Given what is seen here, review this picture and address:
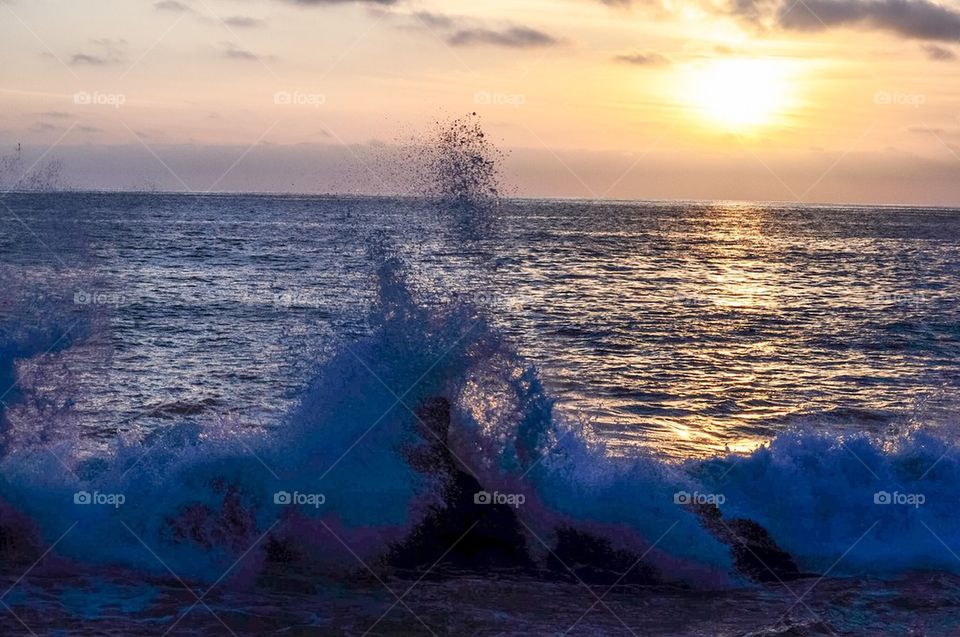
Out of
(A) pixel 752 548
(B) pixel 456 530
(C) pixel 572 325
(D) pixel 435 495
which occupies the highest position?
(C) pixel 572 325

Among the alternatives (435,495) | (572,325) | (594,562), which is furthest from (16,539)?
(572,325)

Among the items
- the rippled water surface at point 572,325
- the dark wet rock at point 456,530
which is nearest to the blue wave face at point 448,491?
the dark wet rock at point 456,530

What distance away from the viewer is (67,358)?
12.7 m

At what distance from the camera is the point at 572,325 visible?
79.7 ft

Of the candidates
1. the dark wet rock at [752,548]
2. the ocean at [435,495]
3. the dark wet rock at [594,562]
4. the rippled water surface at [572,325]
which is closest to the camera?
the ocean at [435,495]

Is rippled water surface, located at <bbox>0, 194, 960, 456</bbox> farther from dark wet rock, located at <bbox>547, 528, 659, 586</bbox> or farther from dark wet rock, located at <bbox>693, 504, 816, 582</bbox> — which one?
dark wet rock, located at <bbox>547, 528, 659, 586</bbox>

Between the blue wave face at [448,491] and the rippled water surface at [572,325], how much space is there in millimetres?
1418

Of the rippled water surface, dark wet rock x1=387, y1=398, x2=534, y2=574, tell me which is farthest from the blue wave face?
the rippled water surface

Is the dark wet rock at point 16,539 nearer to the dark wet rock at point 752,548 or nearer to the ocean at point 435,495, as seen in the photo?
the ocean at point 435,495

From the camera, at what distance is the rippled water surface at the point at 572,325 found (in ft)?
48.4

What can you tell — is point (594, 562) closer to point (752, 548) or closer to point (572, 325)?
point (752, 548)

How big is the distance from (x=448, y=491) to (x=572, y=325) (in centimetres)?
1454

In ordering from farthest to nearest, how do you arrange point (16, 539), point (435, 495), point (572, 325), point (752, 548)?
1. point (572, 325)
2. point (435, 495)
3. point (752, 548)
4. point (16, 539)

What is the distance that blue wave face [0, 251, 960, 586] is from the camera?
9500mm
